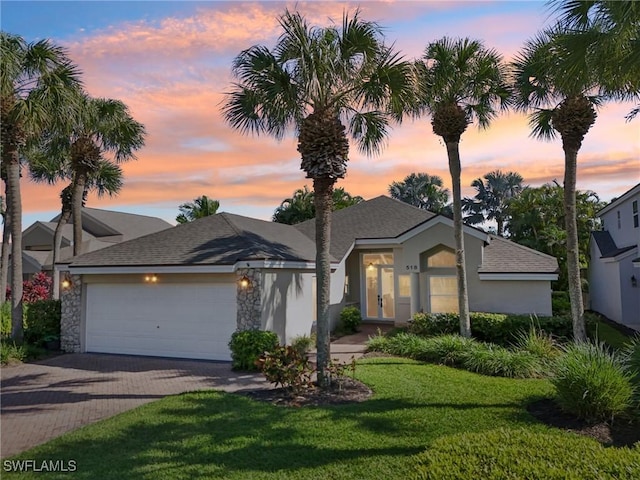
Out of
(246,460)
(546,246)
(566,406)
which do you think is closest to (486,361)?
(566,406)

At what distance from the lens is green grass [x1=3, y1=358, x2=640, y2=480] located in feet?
18.6

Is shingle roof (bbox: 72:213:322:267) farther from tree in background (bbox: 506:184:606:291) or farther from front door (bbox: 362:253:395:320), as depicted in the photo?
tree in background (bbox: 506:184:606:291)

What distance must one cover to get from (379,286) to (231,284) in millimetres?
9649

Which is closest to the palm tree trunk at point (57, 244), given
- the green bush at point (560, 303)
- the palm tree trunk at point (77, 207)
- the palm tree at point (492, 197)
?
the palm tree trunk at point (77, 207)

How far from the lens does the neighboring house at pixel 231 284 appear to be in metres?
12.7

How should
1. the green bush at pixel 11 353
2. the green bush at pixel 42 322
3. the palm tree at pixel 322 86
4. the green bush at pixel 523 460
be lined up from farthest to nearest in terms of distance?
the green bush at pixel 42 322 < the green bush at pixel 11 353 < the palm tree at pixel 322 86 < the green bush at pixel 523 460

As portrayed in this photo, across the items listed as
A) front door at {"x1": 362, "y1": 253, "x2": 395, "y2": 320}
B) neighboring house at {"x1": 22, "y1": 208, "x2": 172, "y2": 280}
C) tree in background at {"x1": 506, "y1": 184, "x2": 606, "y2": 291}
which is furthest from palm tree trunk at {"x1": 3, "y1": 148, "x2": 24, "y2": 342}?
tree in background at {"x1": 506, "y1": 184, "x2": 606, "y2": 291}

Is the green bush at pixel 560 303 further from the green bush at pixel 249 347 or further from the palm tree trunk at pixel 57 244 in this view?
the palm tree trunk at pixel 57 244

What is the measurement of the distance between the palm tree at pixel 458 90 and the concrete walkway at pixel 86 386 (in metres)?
4.82

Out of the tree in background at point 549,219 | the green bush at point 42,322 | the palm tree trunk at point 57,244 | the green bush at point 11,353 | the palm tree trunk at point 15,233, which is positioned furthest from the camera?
the tree in background at point 549,219

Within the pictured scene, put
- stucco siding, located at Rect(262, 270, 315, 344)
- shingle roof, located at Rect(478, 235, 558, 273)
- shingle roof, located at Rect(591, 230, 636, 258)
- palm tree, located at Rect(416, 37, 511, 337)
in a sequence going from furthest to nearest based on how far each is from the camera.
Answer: shingle roof, located at Rect(591, 230, 636, 258)
shingle roof, located at Rect(478, 235, 558, 273)
palm tree, located at Rect(416, 37, 511, 337)
stucco siding, located at Rect(262, 270, 315, 344)

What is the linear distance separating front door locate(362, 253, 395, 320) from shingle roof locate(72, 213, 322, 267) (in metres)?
4.96

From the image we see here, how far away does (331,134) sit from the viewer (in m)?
9.78

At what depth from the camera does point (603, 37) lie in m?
7.16
